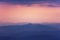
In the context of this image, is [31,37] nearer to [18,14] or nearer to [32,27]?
[32,27]

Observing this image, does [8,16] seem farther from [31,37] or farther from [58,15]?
[58,15]

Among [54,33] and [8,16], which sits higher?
[8,16]

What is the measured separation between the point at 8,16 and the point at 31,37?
225mm

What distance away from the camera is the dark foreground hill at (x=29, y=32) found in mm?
954

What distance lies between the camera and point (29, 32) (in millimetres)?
969

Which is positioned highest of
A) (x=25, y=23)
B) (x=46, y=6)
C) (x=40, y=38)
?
(x=46, y=6)

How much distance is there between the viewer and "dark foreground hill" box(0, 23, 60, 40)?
0.95 metres

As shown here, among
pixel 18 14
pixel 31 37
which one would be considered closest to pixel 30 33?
pixel 31 37

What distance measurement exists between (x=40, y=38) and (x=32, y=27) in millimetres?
99

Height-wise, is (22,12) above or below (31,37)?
above

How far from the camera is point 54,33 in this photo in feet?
3.21

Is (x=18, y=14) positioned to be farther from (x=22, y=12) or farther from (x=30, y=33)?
(x=30, y=33)

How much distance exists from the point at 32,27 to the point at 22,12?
13 centimetres

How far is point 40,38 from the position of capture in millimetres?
975
